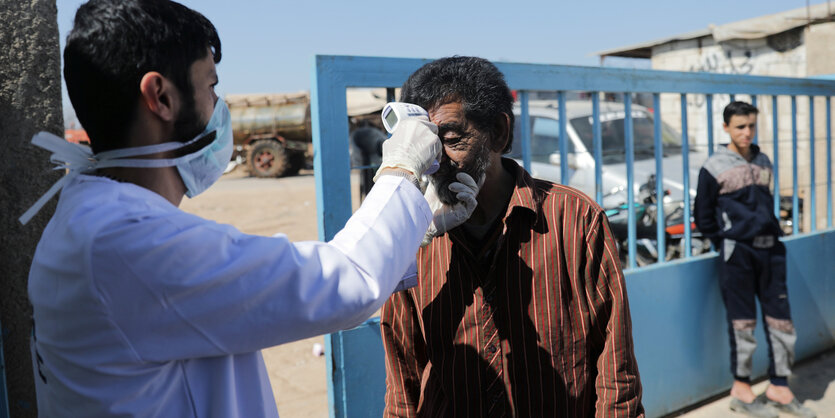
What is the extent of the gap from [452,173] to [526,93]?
142 centimetres

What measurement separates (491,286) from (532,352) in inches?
8.3

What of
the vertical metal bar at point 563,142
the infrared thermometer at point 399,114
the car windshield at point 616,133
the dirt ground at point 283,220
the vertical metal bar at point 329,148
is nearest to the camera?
the infrared thermometer at point 399,114

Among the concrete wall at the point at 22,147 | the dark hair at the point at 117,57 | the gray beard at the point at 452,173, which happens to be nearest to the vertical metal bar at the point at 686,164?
the gray beard at the point at 452,173

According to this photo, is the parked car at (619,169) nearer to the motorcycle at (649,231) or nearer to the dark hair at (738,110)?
the motorcycle at (649,231)

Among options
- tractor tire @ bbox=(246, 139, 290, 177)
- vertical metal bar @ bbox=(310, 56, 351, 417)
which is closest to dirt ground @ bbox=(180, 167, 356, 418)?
tractor tire @ bbox=(246, 139, 290, 177)

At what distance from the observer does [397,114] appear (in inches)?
62.2

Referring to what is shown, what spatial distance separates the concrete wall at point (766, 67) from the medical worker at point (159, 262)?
7.01 metres

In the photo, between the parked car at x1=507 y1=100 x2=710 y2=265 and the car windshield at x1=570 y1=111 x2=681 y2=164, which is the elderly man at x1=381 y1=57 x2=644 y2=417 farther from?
the car windshield at x1=570 y1=111 x2=681 y2=164

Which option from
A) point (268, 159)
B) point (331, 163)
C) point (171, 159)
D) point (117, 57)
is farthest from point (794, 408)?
point (268, 159)

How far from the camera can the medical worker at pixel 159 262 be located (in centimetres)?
107

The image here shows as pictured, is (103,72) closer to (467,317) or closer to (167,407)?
(167,407)

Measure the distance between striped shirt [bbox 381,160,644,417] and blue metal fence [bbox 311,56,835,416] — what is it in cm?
80

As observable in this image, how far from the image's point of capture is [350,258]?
123 cm

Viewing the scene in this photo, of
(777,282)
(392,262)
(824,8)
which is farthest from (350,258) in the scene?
(824,8)
